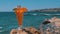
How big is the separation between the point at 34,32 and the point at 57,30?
264 centimetres

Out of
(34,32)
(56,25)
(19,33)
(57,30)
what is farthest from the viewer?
(56,25)

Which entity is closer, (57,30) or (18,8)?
(18,8)

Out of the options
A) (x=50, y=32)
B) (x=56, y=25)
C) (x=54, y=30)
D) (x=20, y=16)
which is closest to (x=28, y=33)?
(x=20, y=16)

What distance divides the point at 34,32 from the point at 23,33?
410 millimetres

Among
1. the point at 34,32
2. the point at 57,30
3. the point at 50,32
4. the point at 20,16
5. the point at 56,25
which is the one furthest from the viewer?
the point at 56,25

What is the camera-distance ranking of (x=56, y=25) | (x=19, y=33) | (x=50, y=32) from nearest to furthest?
1. (x=19, y=33)
2. (x=50, y=32)
3. (x=56, y=25)

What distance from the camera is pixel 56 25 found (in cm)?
947

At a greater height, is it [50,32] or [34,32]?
[34,32]

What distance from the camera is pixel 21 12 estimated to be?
4902mm

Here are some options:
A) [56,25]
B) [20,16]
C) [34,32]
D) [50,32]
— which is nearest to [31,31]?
[34,32]

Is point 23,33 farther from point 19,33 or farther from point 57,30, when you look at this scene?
point 57,30

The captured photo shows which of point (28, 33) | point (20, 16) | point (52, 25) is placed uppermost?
point (20, 16)

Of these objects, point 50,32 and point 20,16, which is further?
point 50,32

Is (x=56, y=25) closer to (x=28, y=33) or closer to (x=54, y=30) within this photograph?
(x=54, y=30)
